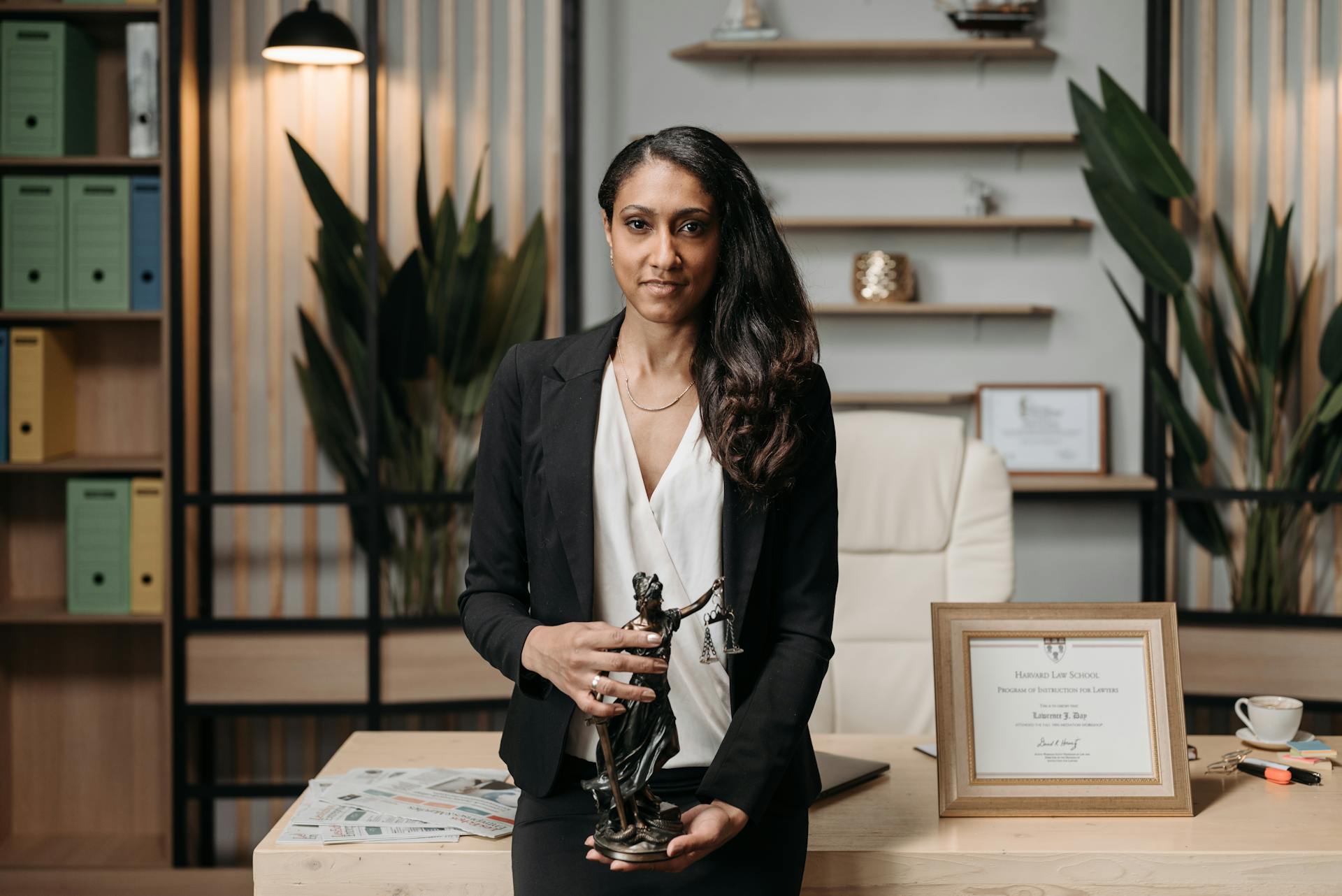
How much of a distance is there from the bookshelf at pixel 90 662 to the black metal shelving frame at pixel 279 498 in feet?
0.35

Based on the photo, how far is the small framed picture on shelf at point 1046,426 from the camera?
3312 mm

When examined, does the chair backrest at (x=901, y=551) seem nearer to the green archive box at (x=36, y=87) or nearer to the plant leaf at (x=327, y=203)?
the plant leaf at (x=327, y=203)

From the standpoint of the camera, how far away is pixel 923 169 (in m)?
3.35

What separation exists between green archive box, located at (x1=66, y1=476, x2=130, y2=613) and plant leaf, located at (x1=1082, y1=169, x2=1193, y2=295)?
2525mm

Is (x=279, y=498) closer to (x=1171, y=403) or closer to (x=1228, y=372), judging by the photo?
(x=1171, y=403)

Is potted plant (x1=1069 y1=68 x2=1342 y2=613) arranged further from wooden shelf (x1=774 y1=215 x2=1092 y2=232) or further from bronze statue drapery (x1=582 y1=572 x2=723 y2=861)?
bronze statue drapery (x1=582 y1=572 x2=723 y2=861)

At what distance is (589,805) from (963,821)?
1.51 feet

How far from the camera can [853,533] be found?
7.34 feet

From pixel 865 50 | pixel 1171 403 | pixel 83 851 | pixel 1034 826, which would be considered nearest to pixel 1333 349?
pixel 1171 403

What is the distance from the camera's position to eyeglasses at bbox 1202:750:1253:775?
165 centimetres

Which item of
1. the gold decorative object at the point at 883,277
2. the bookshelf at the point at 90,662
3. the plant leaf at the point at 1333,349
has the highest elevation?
the gold decorative object at the point at 883,277

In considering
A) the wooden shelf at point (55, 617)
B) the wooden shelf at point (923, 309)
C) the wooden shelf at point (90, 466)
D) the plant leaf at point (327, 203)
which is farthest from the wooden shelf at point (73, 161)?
the wooden shelf at point (923, 309)

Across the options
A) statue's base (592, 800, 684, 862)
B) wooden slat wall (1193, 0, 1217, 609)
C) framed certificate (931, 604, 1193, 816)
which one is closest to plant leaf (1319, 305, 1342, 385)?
wooden slat wall (1193, 0, 1217, 609)

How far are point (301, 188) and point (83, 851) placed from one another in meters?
1.82
